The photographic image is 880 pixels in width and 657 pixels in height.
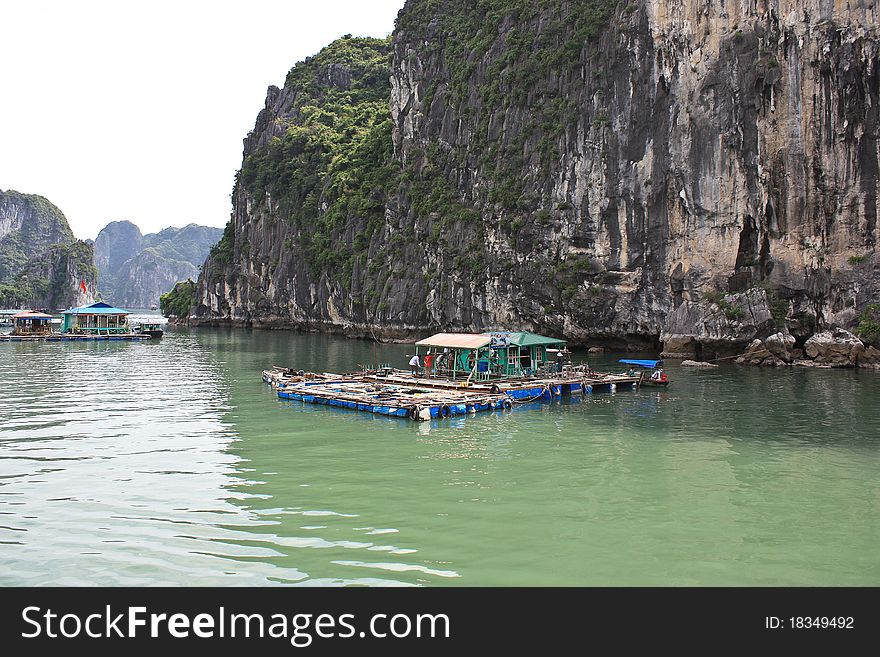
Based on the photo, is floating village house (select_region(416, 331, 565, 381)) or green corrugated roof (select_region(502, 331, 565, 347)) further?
green corrugated roof (select_region(502, 331, 565, 347))

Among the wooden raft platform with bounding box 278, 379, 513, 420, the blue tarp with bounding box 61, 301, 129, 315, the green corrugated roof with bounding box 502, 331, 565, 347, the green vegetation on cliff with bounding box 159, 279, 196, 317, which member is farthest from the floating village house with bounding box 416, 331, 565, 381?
the green vegetation on cliff with bounding box 159, 279, 196, 317

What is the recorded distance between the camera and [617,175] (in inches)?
1887

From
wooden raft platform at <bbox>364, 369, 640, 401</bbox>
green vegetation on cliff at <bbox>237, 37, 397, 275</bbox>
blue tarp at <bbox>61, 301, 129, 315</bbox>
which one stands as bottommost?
wooden raft platform at <bbox>364, 369, 640, 401</bbox>

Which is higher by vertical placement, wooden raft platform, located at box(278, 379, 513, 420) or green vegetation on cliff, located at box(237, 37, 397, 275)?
green vegetation on cliff, located at box(237, 37, 397, 275)

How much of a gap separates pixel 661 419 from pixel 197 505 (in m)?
14.9

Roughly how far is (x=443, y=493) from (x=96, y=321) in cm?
6204

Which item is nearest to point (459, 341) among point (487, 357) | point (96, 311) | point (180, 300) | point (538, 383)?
point (487, 357)

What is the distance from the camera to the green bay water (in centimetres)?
1029

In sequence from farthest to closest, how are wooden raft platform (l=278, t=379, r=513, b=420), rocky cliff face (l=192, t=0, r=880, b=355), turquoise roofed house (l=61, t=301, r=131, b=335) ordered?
turquoise roofed house (l=61, t=301, r=131, b=335) → rocky cliff face (l=192, t=0, r=880, b=355) → wooden raft platform (l=278, t=379, r=513, b=420)

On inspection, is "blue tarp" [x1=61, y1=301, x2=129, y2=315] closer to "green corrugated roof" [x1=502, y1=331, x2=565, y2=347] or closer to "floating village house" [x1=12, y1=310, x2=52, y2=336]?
"floating village house" [x1=12, y1=310, x2=52, y2=336]

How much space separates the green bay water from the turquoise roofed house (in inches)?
1637

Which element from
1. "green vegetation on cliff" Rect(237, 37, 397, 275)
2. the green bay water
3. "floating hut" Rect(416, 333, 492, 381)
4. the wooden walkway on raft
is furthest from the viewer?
"green vegetation on cliff" Rect(237, 37, 397, 275)
